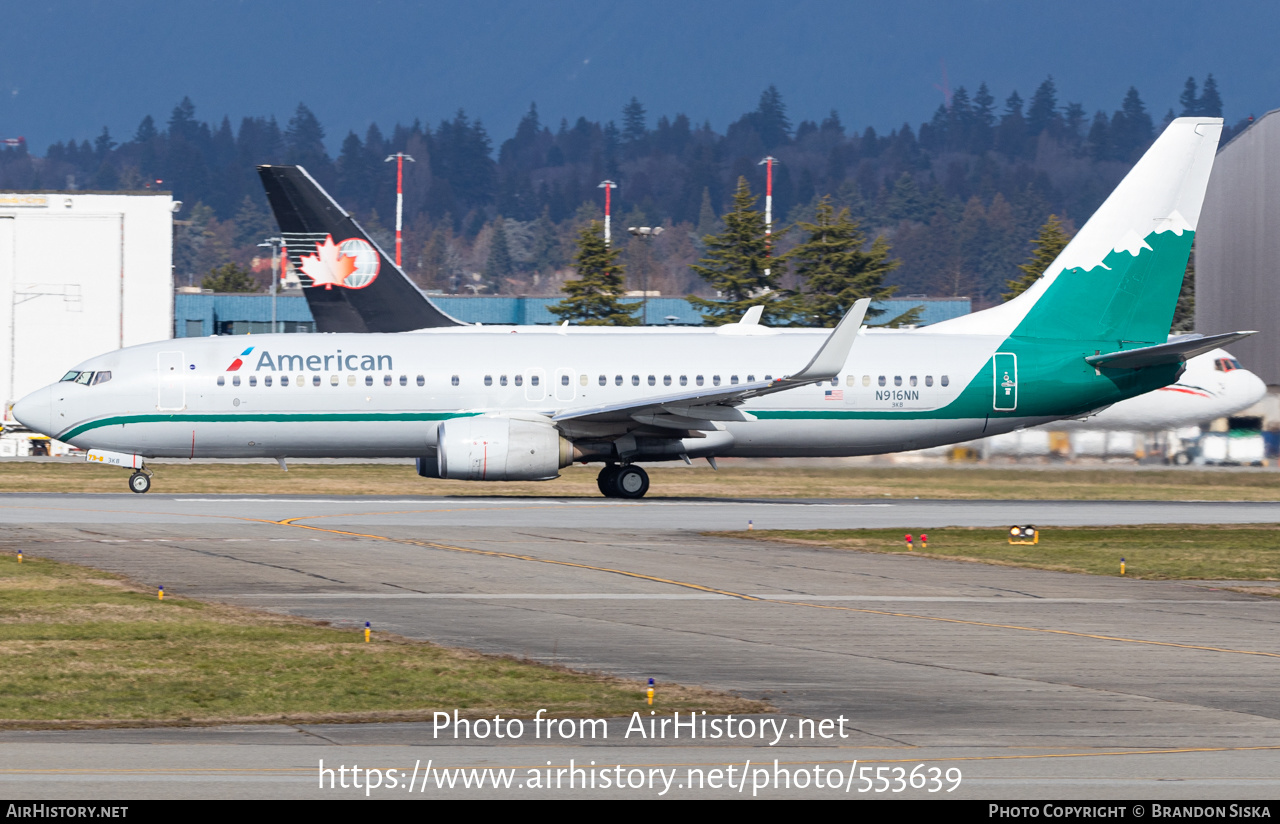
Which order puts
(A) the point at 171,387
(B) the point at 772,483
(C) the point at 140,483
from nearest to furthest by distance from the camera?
(A) the point at 171,387
(C) the point at 140,483
(B) the point at 772,483

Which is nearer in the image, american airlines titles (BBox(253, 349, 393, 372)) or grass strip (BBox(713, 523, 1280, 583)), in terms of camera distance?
grass strip (BBox(713, 523, 1280, 583))

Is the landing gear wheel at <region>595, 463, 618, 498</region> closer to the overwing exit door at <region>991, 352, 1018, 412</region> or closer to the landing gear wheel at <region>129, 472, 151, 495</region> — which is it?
the overwing exit door at <region>991, 352, 1018, 412</region>

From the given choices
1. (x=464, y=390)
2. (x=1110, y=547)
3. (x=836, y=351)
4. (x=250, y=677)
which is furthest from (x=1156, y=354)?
(x=250, y=677)

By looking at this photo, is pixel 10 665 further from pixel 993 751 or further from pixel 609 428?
pixel 609 428

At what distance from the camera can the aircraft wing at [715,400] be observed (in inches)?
1293

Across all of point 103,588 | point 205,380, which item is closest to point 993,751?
point 103,588

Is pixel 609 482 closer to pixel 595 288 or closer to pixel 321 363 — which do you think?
pixel 321 363

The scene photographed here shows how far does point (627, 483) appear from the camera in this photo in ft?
119

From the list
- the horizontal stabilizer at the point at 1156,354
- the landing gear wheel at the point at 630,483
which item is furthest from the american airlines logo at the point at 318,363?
the horizontal stabilizer at the point at 1156,354

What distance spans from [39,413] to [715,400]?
627 inches

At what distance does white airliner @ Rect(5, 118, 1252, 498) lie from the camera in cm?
3481

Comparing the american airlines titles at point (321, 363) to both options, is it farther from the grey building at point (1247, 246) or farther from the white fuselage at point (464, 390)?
the grey building at point (1247, 246)

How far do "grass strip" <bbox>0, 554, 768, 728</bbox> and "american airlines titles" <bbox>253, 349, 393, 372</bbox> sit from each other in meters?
18.2

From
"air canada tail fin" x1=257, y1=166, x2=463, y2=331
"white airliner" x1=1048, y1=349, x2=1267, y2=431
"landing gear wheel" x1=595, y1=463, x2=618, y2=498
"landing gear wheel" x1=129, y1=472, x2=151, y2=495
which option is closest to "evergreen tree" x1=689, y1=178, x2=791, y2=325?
"white airliner" x1=1048, y1=349, x2=1267, y2=431
